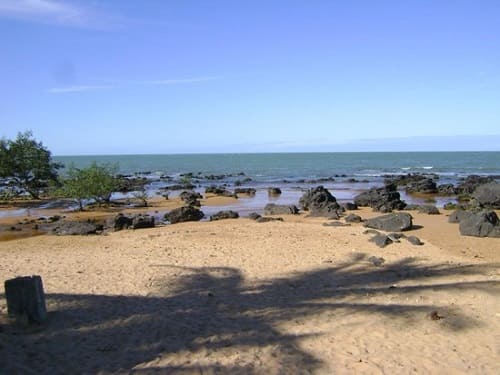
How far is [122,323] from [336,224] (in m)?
12.3

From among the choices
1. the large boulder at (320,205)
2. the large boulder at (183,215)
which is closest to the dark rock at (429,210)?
the large boulder at (320,205)

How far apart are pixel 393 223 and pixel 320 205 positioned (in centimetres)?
703

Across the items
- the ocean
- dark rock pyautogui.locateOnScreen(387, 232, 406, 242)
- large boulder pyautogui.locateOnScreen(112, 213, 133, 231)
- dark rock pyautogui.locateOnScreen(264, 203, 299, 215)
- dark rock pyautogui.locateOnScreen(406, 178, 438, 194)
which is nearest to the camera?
dark rock pyautogui.locateOnScreen(387, 232, 406, 242)

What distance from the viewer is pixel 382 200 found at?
26125 millimetres

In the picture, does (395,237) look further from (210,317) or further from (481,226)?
(210,317)

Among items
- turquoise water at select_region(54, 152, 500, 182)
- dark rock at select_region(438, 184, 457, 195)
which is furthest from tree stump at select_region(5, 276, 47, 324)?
turquoise water at select_region(54, 152, 500, 182)

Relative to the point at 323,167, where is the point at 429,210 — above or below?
above

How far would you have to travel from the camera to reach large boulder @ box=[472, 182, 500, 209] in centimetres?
Result: 2467

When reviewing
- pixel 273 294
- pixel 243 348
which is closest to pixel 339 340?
pixel 243 348

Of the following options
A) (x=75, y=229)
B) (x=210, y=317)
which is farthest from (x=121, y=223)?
(x=210, y=317)

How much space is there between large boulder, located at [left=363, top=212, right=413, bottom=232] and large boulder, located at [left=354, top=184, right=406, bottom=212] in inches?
274

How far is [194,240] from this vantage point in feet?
51.2

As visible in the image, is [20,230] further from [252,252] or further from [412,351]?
[412,351]

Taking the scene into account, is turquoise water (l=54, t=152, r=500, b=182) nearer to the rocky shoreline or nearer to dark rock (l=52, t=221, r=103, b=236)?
the rocky shoreline
